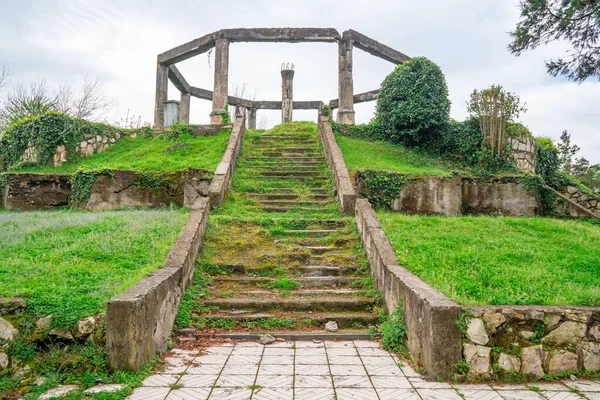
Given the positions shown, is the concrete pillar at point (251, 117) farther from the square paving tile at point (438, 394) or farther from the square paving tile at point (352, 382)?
the square paving tile at point (438, 394)

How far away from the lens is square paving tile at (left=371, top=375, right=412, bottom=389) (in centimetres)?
374

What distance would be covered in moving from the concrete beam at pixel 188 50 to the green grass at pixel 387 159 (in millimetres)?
7228

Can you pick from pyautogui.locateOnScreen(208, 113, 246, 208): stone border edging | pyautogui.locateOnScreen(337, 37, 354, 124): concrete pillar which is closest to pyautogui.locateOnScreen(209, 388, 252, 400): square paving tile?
pyautogui.locateOnScreen(208, 113, 246, 208): stone border edging

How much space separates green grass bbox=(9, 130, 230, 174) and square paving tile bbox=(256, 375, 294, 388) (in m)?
7.93

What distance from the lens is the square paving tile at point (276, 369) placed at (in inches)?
158

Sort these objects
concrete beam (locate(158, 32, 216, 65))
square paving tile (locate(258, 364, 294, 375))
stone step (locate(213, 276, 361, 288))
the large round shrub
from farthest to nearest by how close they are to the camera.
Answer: concrete beam (locate(158, 32, 216, 65))
the large round shrub
stone step (locate(213, 276, 361, 288))
square paving tile (locate(258, 364, 294, 375))

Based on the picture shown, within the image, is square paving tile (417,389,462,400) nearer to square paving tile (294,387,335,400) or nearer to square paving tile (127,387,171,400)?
square paving tile (294,387,335,400)

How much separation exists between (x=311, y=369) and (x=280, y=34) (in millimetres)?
15774

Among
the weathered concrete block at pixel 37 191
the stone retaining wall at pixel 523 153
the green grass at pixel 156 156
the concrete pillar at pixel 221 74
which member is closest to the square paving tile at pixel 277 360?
the green grass at pixel 156 156

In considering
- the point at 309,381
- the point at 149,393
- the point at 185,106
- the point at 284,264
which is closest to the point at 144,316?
the point at 149,393

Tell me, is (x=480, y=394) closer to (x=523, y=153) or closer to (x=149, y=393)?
(x=149, y=393)

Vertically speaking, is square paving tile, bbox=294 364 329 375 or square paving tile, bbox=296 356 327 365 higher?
square paving tile, bbox=294 364 329 375

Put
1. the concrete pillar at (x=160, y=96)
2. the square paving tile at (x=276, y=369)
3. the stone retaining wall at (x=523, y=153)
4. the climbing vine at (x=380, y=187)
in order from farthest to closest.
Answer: the concrete pillar at (x=160, y=96) → the stone retaining wall at (x=523, y=153) → the climbing vine at (x=380, y=187) → the square paving tile at (x=276, y=369)

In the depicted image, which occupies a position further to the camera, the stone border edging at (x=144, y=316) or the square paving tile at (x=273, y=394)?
the stone border edging at (x=144, y=316)
